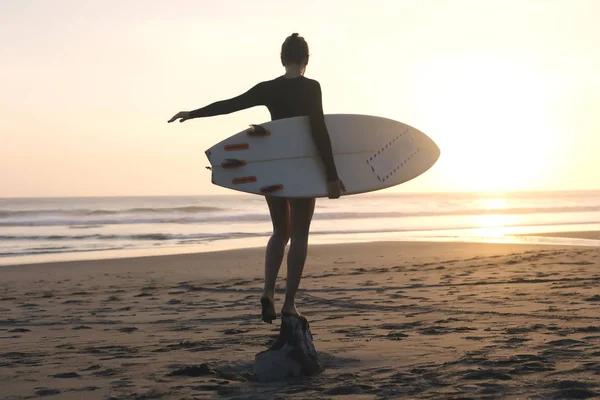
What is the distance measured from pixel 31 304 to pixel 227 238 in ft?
40.3

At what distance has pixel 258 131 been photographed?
449 cm

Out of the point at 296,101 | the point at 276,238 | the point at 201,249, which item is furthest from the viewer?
the point at 201,249

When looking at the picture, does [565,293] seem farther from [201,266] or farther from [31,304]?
[201,266]

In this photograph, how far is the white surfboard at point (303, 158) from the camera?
4.31 metres

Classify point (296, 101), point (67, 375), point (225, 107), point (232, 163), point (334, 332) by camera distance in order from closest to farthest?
point (67, 375)
point (225, 107)
point (296, 101)
point (232, 163)
point (334, 332)

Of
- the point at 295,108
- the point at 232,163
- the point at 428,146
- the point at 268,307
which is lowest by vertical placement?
the point at 268,307

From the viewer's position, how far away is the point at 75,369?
4.11m

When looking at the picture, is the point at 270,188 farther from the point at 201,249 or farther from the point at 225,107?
the point at 201,249

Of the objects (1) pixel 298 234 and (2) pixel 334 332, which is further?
(2) pixel 334 332

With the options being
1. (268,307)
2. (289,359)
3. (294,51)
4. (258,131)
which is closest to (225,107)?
(258,131)

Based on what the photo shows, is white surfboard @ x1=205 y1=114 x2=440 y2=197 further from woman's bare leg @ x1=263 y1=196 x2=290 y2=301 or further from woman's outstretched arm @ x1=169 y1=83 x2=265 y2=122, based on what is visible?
woman's outstretched arm @ x1=169 y1=83 x2=265 y2=122

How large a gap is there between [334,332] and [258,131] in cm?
166

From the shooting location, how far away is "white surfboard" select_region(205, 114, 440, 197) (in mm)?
4312

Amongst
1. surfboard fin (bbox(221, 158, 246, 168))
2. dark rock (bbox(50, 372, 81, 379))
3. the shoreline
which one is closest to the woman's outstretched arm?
surfboard fin (bbox(221, 158, 246, 168))
